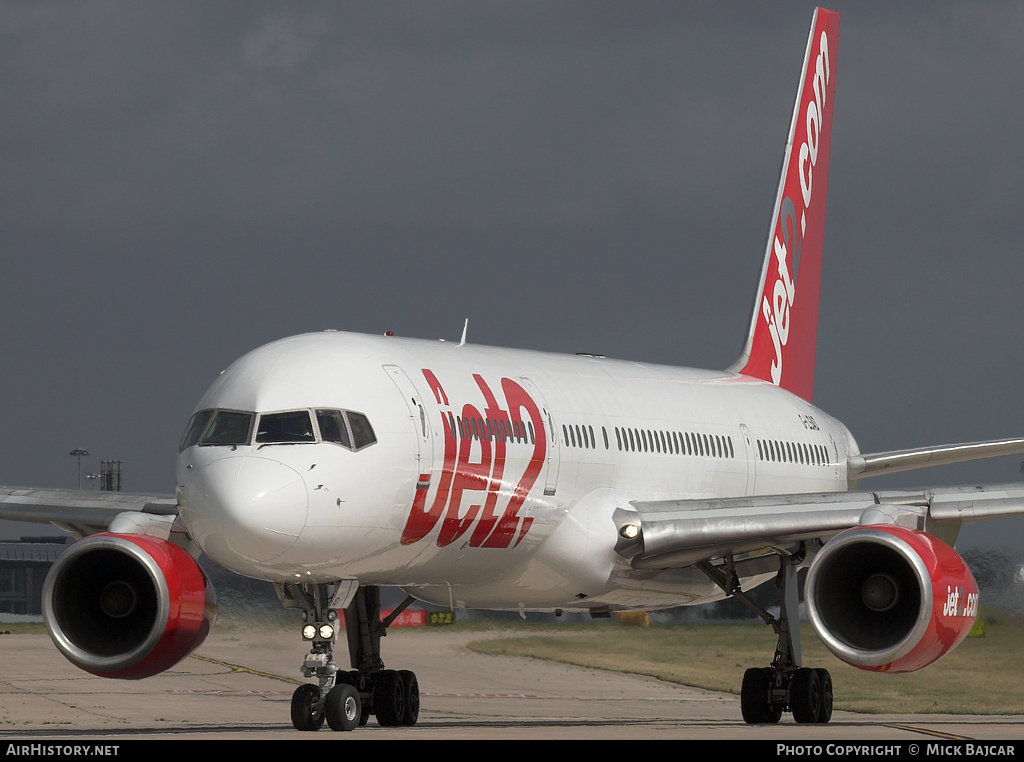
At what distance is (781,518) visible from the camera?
20.8m

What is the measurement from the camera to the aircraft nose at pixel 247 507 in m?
16.2

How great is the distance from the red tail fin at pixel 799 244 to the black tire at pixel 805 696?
349 inches

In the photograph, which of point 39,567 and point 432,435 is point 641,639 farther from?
point 39,567

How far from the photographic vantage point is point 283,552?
16.6 meters

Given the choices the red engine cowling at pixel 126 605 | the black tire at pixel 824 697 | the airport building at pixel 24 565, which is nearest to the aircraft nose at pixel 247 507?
the red engine cowling at pixel 126 605

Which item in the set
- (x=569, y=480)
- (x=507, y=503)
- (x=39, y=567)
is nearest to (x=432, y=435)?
(x=507, y=503)

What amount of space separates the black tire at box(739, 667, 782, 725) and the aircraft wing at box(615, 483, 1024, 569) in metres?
1.62

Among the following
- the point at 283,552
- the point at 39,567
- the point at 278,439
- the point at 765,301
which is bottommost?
the point at 39,567

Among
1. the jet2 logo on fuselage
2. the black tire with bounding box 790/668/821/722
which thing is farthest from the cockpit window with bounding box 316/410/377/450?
the black tire with bounding box 790/668/821/722

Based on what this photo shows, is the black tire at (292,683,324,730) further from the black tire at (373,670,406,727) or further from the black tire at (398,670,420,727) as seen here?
the black tire at (398,670,420,727)

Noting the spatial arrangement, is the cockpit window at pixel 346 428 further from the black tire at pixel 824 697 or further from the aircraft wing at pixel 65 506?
the black tire at pixel 824 697

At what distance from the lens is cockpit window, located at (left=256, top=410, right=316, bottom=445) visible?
1695 centimetres

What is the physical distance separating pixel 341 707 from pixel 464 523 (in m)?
2.36

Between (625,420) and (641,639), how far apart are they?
1266 centimetres
